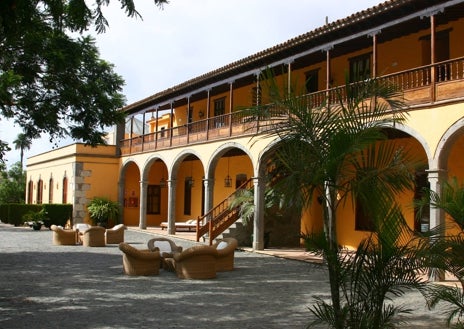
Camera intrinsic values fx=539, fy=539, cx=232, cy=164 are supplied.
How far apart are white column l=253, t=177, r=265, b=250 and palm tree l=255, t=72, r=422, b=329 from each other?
11.7m

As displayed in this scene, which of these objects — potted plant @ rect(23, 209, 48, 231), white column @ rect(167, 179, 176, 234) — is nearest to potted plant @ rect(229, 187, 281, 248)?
white column @ rect(167, 179, 176, 234)

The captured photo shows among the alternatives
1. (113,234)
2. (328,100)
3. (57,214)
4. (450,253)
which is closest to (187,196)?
(57,214)

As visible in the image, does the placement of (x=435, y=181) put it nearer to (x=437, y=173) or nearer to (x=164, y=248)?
(x=437, y=173)

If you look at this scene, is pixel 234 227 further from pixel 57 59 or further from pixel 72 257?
pixel 57 59

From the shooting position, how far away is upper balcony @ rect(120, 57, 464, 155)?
1076cm

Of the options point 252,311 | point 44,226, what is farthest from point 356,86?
point 44,226

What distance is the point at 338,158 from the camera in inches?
177

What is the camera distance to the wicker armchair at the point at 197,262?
1096 centimetres

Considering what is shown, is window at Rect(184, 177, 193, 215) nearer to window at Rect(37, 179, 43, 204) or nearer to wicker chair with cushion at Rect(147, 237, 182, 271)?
window at Rect(37, 179, 43, 204)

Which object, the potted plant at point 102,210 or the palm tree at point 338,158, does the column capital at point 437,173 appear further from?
the potted plant at point 102,210

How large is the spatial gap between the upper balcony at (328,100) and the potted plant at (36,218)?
5030 mm

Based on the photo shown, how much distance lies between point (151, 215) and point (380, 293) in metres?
25.7

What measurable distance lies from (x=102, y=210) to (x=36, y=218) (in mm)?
3119

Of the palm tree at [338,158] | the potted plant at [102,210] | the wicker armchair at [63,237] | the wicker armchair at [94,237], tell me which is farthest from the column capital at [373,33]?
the potted plant at [102,210]
